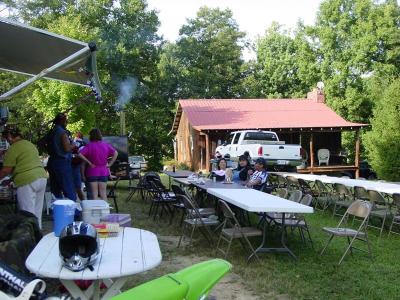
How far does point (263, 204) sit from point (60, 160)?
3432 millimetres

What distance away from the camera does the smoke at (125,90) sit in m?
28.4

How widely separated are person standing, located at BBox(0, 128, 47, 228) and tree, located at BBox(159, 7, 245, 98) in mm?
30662

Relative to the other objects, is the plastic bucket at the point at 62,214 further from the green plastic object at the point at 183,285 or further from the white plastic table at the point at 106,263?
the green plastic object at the point at 183,285

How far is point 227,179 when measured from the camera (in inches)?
364

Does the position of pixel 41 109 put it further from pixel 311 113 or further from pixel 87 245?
pixel 87 245

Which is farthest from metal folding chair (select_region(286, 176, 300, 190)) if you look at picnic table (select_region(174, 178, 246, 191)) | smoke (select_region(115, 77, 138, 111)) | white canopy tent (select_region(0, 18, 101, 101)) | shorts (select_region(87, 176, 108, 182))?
smoke (select_region(115, 77, 138, 111))

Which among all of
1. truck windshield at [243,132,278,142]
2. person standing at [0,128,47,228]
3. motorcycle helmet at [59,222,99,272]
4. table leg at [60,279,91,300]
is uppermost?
truck windshield at [243,132,278,142]

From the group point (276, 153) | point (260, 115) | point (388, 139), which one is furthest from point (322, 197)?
point (260, 115)

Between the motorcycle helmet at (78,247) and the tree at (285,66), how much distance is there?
34514 millimetres

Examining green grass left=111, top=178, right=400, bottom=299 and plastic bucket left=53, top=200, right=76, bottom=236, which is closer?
plastic bucket left=53, top=200, right=76, bottom=236

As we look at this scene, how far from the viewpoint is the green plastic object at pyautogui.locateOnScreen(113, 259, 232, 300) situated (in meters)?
2.39

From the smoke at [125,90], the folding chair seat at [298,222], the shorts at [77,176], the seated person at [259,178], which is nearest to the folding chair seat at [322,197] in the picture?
the seated person at [259,178]

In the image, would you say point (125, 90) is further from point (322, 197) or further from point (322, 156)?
point (322, 197)

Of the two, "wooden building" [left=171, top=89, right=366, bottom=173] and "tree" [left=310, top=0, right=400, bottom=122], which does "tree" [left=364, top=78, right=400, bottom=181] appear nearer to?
"wooden building" [left=171, top=89, right=366, bottom=173]
